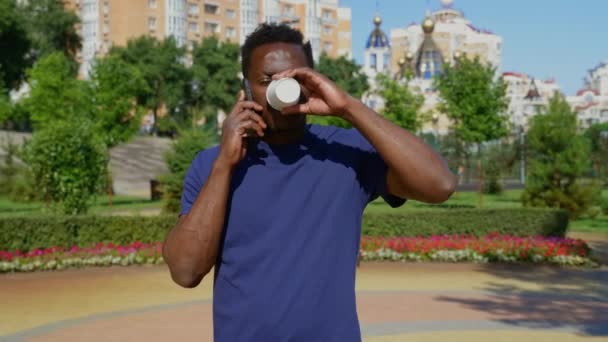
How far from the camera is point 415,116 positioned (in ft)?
88.5

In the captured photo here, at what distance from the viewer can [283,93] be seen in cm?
209

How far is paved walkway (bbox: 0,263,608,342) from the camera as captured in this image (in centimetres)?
843

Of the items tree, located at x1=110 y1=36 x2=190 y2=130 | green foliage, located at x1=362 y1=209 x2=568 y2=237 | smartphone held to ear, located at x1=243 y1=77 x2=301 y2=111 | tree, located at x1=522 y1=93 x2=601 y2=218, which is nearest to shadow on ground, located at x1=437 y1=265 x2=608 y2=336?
green foliage, located at x1=362 y1=209 x2=568 y2=237

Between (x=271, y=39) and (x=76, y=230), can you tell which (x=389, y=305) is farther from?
(x=271, y=39)

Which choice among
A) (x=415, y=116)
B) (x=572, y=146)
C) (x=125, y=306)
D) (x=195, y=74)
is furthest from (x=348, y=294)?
(x=195, y=74)

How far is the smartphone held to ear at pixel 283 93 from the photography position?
2088mm

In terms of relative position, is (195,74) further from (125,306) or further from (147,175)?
(125,306)

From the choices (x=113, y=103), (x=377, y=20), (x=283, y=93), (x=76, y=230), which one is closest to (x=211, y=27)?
(x=377, y=20)

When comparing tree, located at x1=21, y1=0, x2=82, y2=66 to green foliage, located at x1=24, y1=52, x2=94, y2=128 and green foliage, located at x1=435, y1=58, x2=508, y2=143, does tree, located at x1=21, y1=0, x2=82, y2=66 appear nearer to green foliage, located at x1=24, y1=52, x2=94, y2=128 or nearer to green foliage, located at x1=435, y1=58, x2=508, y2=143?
green foliage, located at x1=24, y1=52, x2=94, y2=128

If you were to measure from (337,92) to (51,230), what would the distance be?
13027 millimetres

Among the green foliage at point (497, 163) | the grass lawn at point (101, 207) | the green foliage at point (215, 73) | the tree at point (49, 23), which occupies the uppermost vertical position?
the tree at point (49, 23)

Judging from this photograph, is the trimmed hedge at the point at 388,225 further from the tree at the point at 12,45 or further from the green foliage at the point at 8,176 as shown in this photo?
the tree at the point at 12,45

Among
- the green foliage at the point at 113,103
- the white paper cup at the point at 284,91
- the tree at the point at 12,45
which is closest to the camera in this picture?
the white paper cup at the point at 284,91

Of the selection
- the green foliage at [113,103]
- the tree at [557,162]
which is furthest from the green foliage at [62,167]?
the green foliage at [113,103]
